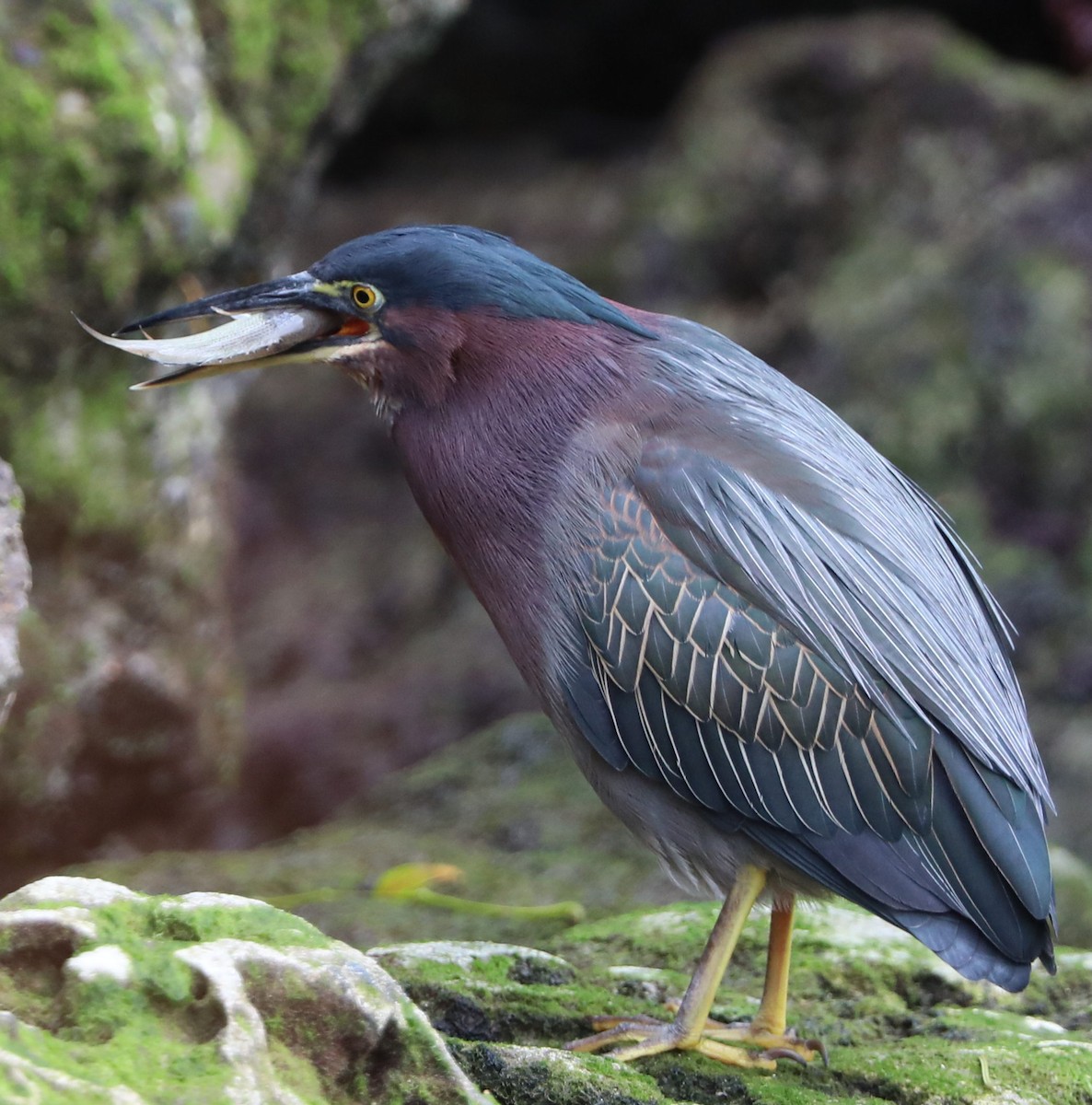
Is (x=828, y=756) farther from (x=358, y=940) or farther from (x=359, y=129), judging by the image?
(x=359, y=129)

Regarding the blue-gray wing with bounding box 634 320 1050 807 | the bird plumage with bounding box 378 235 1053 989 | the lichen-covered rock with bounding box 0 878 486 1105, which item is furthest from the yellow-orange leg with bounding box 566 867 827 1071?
the lichen-covered rock with bounding box 0 878 486 1105

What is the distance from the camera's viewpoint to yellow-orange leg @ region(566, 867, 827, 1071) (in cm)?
308

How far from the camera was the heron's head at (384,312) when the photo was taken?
10.9ft

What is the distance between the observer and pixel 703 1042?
3.14 meters

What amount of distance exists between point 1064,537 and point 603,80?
5.10 m

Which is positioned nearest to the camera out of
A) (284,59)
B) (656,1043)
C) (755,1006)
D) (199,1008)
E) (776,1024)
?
(199,1008)

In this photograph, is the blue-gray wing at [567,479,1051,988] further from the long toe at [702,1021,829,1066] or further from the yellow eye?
the yellow eye

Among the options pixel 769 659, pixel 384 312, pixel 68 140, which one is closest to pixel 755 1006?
pixel 769 659

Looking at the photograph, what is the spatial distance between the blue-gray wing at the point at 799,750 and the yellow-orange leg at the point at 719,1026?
18 centimetres

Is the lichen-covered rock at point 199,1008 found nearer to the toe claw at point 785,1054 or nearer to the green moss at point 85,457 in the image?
the toe claw at point 785,1054

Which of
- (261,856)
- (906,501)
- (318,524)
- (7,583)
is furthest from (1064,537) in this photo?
(7,583)

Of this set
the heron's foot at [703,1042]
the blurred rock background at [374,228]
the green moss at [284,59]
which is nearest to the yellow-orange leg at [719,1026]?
the heron's foot at [703,1042]

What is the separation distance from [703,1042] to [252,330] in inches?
76.9

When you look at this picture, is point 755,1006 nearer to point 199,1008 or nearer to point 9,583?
point 199,1008
